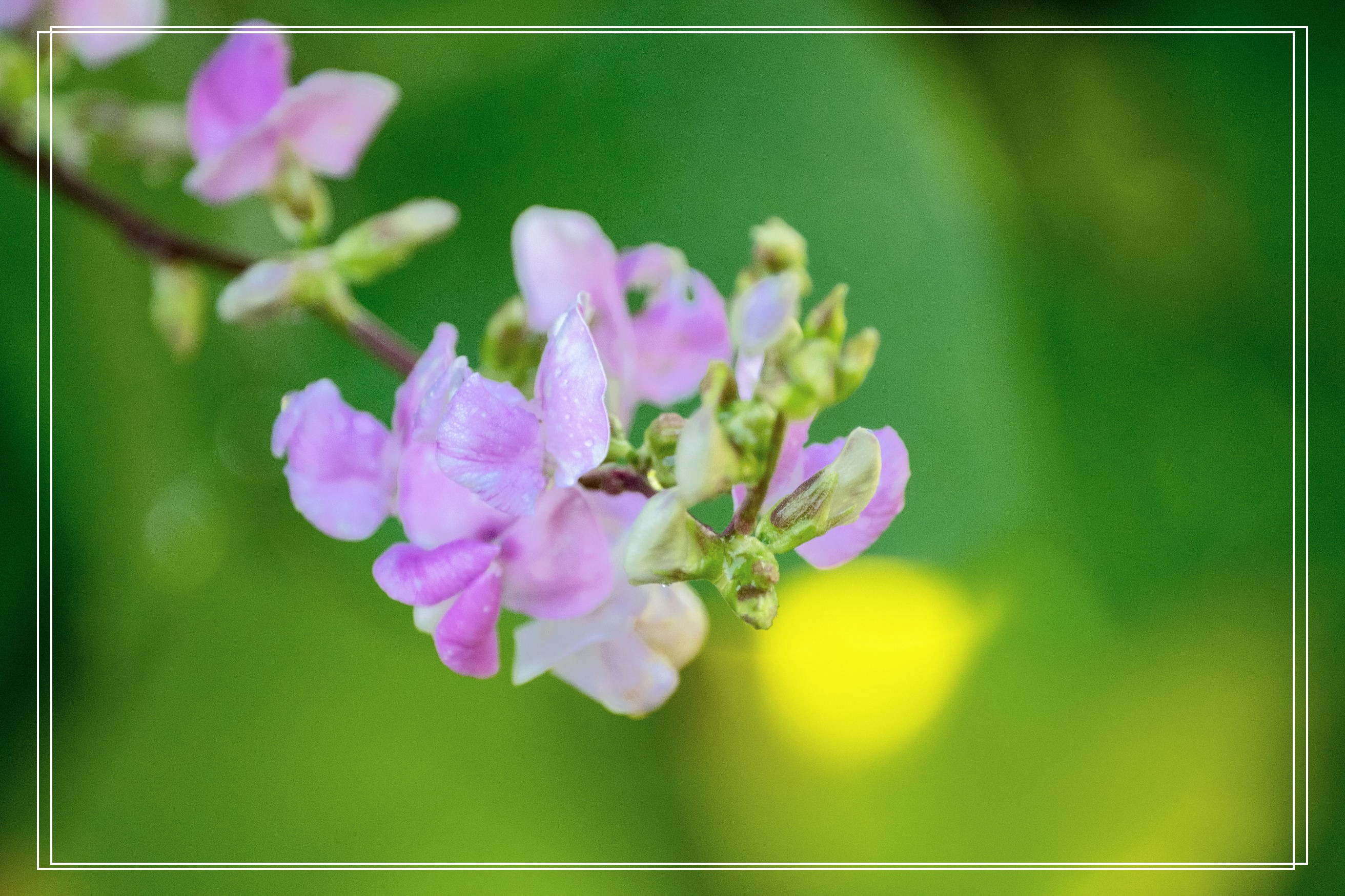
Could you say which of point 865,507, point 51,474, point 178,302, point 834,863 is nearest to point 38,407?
point 51,474

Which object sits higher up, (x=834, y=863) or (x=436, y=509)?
(x=436, y=509)

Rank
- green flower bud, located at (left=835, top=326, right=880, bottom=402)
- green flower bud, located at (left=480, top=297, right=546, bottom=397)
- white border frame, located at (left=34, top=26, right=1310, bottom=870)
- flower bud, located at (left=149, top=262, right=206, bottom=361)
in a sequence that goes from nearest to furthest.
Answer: green flower bud, located at (left=835, top=326, right=880, bottom=402) → green flower bud, located at (left=480, top=297, right=546, bottom=397) → flower bud, located at (left=149, top=262, right=206, bottom=361) → white border frame, located at (left=34, top=26, right=1310, bottom=870)

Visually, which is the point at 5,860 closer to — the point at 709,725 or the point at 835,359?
the point at 709,725

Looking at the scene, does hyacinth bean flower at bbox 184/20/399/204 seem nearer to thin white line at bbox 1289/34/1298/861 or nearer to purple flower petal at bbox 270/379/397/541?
purple flower petal at bbox 270/379/397/541

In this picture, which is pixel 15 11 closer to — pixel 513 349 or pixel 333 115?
pixel 333 115

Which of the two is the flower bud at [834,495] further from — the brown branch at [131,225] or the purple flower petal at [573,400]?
the brown branch at [131,225]

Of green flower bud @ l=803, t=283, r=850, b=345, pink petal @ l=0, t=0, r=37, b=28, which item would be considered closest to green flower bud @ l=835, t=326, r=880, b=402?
green flower bud @ l=803, t=283, r=850, b=345

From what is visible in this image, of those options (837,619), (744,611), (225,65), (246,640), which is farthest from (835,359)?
(246,640)
